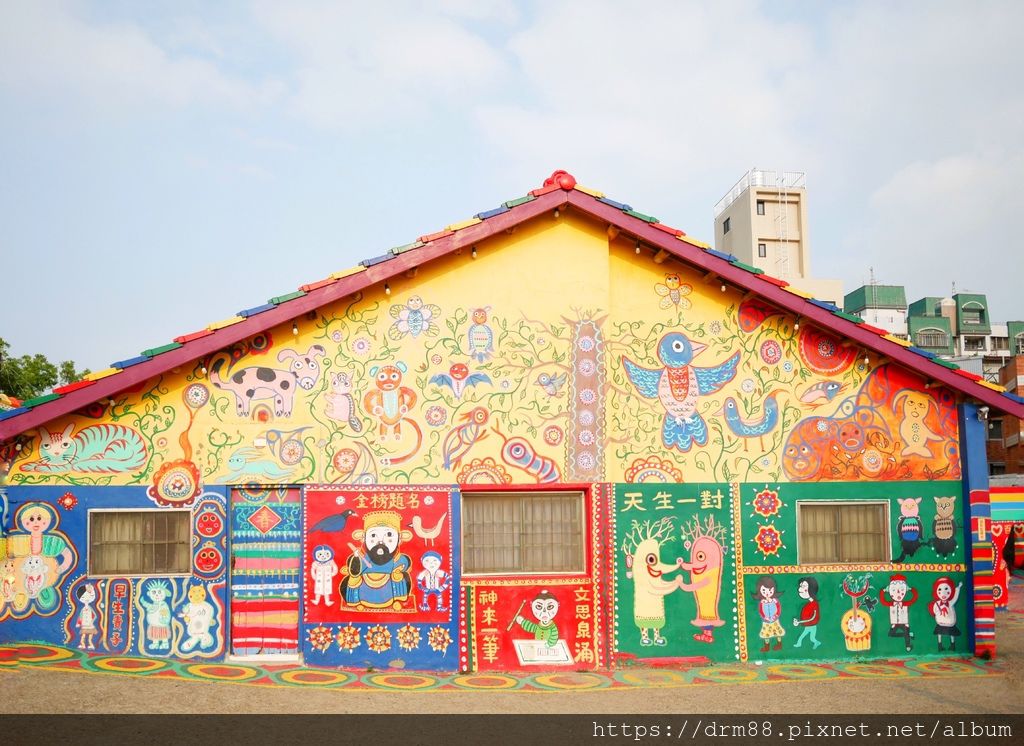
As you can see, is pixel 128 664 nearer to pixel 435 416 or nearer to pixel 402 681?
pixel 402 681

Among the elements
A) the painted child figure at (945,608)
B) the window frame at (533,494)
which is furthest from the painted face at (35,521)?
the painted child figure at (945,608)

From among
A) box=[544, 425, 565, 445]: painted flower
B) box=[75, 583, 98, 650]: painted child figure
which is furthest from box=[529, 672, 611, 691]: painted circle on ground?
box=[75, 583, 98, 650]: painted child figure

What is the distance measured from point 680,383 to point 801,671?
12.5 feet

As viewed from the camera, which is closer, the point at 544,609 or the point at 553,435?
the point at 544,609

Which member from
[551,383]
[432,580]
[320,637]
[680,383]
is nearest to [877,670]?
[680,383]

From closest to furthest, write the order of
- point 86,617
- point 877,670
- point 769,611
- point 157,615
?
point 86,617 < point 157,615 < point 877,670 < point 769,611

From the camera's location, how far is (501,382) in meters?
11.1

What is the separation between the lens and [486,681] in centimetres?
1030

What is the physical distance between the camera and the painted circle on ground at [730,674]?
10.4 meters

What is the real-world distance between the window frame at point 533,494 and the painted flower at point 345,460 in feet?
4.43

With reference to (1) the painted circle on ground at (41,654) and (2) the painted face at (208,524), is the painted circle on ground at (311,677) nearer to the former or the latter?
(2) the painted face at (208,524)

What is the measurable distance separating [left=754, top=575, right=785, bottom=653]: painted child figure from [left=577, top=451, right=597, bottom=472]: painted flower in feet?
8.50

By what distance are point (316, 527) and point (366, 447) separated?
3.64ft

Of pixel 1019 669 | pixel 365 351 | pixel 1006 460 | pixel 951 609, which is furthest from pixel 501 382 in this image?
pixel 1006 460
